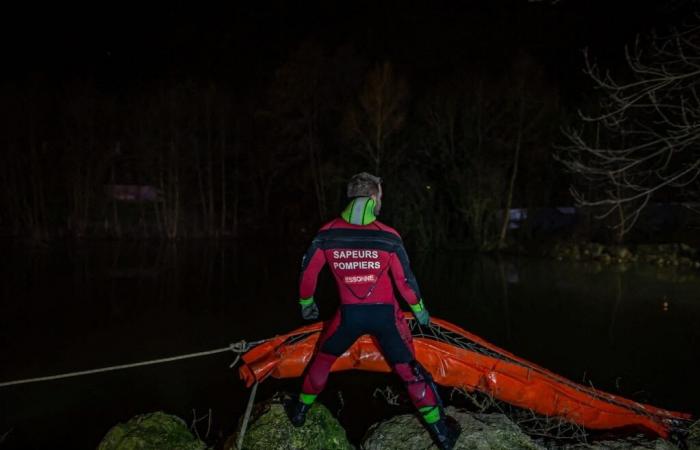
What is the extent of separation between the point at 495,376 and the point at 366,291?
189 cm

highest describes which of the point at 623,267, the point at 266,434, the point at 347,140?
the point at 347,140

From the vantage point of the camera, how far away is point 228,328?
8500 mm

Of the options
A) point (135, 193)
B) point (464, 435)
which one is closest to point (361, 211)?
point (464, 435)

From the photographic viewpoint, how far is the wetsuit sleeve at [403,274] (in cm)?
322

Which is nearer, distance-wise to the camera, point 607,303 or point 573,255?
point 607,303

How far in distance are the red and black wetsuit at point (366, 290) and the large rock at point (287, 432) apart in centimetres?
28

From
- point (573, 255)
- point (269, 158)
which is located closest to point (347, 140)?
point (269, 158)

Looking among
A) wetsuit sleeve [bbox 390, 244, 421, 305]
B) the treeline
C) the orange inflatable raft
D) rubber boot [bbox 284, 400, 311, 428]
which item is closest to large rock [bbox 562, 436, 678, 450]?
the orange inflatable raft

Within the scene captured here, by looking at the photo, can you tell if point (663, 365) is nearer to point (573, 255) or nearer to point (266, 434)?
point (266, 434)

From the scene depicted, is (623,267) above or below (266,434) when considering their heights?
below

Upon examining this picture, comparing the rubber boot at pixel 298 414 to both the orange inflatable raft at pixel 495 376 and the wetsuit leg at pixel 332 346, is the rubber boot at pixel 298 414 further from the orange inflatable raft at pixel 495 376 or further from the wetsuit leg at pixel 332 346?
the orange inflatable raft at pixel 495 376

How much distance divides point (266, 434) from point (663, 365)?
20.4 ft

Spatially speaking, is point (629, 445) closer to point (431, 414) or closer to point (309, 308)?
point (431, 414)

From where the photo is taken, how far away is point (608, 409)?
417cm
